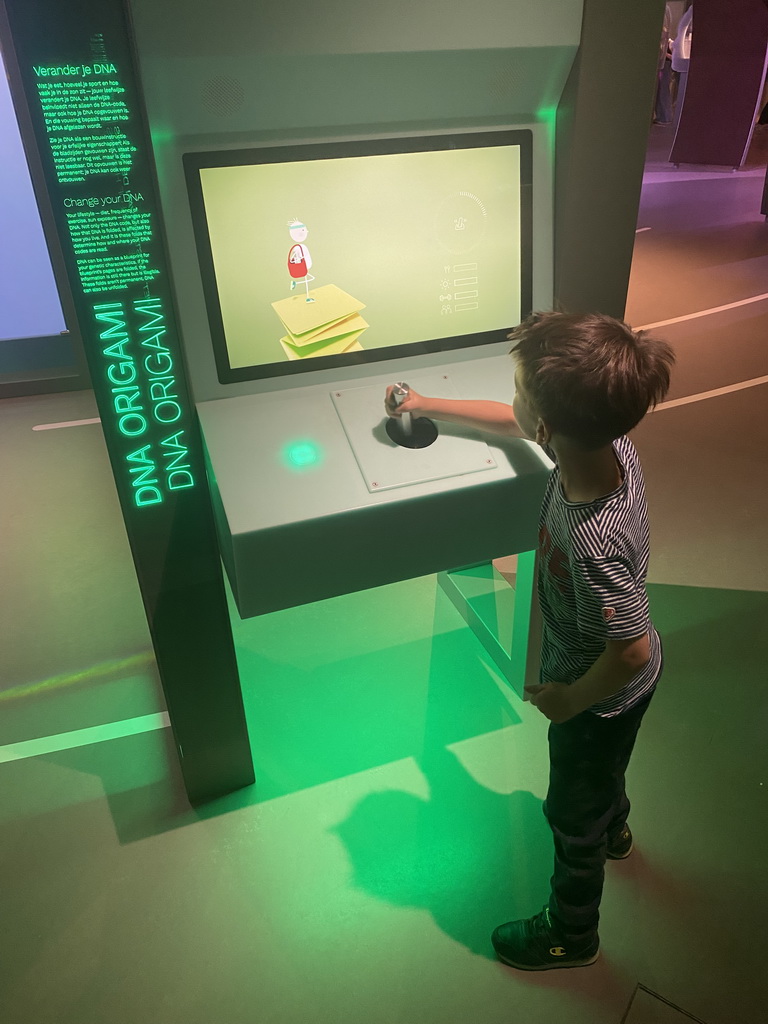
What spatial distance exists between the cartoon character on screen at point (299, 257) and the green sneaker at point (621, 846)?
139cm

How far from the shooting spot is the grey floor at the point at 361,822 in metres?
1.46

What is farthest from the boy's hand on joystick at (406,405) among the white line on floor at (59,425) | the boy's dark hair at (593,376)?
the white line on floor at (59,425)

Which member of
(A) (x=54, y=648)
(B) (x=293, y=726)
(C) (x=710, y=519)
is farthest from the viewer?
(C) (x=710, y=519)

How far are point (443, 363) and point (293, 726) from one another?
43.3 inches

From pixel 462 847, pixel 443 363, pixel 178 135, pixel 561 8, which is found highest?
pixel 561 8

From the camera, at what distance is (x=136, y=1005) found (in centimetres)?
145

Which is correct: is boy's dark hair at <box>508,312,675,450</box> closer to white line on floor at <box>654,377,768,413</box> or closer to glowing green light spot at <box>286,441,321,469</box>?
glowing green light spot at <box>286,441,321,469</box>

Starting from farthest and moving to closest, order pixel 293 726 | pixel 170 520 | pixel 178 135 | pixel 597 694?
pixel 293 726
pixel 170 520
pixel 178 135
pixel 597 694

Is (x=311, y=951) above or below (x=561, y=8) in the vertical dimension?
below

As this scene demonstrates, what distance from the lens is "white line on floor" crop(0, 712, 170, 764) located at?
6.66 ft

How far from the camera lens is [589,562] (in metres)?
1.00

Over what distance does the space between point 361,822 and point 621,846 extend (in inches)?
24.1

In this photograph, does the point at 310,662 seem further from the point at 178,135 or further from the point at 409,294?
the point at 178,135

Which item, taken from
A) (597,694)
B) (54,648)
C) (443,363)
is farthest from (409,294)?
(54,648)
